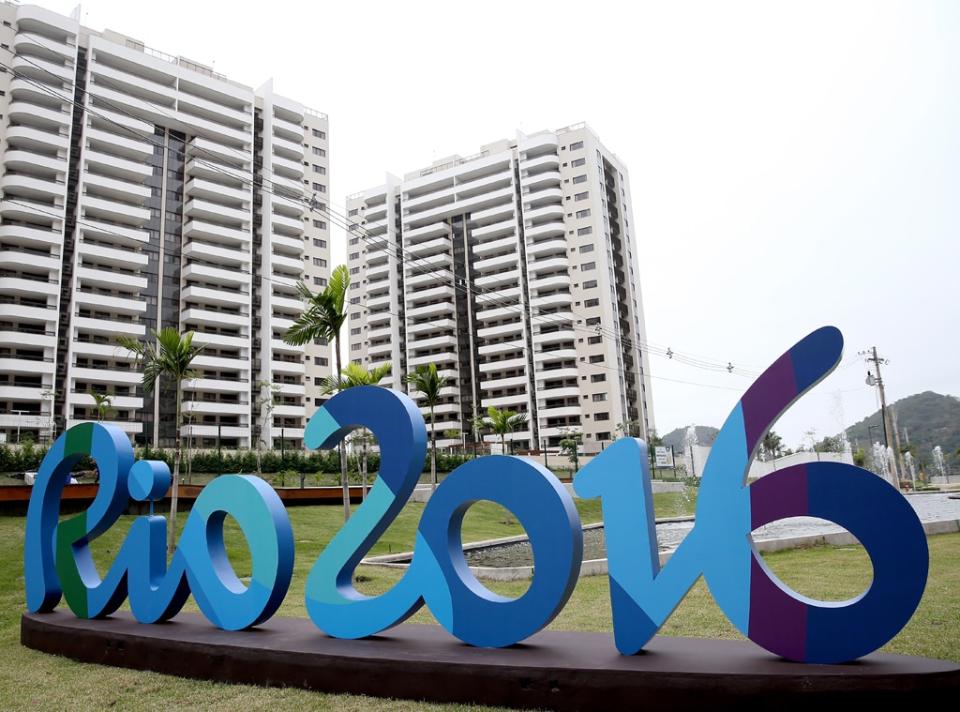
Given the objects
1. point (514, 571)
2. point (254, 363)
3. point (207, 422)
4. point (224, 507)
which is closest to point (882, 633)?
point (224, 507)

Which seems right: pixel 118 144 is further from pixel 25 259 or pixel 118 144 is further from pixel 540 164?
pixel 540 164

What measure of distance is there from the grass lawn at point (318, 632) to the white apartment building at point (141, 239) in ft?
131

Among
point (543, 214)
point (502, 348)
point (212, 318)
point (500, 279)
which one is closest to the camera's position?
point (212, 318)

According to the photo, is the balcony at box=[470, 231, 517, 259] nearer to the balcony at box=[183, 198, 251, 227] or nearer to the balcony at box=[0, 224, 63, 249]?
the balcony at box=[183, 198, 251, 227]

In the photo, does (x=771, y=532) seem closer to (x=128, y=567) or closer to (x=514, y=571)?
(x=514, y=571)

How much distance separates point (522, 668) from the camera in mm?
5977

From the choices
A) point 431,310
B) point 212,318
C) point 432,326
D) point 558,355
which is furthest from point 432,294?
point 212,318

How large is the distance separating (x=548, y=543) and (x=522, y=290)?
8244 cm

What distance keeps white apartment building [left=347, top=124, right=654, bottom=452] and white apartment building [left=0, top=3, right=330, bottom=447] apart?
14.8 m

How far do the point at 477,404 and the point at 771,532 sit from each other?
6644cm

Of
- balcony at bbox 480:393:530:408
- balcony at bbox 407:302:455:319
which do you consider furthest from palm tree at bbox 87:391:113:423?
balcony at bbox 407:302:455:319

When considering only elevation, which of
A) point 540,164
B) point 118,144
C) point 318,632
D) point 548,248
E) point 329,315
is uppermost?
point 540,164

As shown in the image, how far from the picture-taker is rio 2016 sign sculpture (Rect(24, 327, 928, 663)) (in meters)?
5.46

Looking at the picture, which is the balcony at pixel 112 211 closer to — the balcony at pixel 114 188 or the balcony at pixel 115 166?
the balcony at pixel 114 188
